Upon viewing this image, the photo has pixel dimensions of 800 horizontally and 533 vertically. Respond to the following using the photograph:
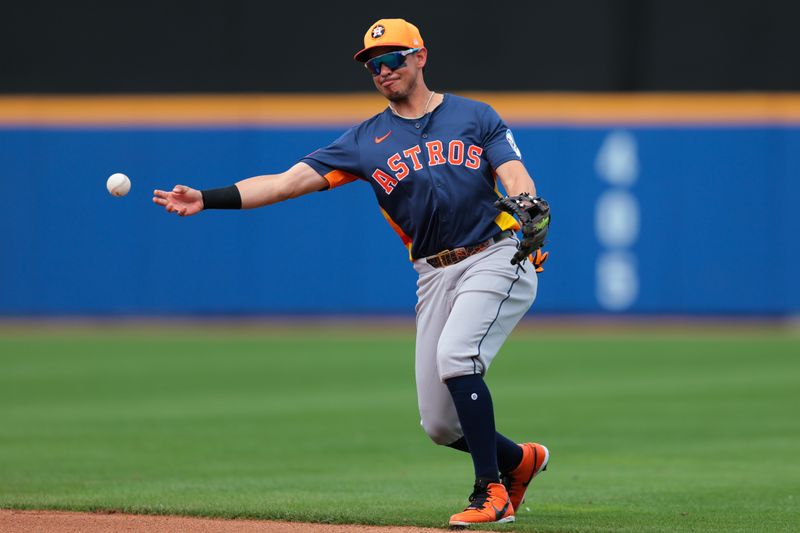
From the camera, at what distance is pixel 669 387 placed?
1191cm

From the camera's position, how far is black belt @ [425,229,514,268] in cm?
586

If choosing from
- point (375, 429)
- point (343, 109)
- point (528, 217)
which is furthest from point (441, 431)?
point (343, 109)

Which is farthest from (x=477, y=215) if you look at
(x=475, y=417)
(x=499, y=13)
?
(x=499, y=13)

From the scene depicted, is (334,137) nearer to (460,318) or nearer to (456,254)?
(456,254)

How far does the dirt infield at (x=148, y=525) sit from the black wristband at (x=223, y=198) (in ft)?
4.27

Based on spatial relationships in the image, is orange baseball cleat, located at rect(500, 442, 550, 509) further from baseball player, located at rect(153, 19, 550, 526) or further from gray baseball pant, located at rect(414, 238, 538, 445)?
gray baseball pant, located at rect(414, 238, 538, 445)

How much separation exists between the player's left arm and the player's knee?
39.2 inches

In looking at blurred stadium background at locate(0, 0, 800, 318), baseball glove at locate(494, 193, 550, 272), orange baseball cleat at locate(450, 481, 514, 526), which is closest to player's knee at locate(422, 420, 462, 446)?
orange baseball cleat at locate(450, 481, 514, 526)

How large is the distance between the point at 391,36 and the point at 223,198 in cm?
Answer: 97

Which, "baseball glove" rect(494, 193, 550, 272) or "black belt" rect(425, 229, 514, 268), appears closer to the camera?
"baseball glove" rect(494, 193, 550, 272)

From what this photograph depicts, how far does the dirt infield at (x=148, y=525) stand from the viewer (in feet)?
18.2

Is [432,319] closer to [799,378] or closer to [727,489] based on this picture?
[727,489]

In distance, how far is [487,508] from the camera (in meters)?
5.56

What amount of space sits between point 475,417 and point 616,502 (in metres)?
1.26
